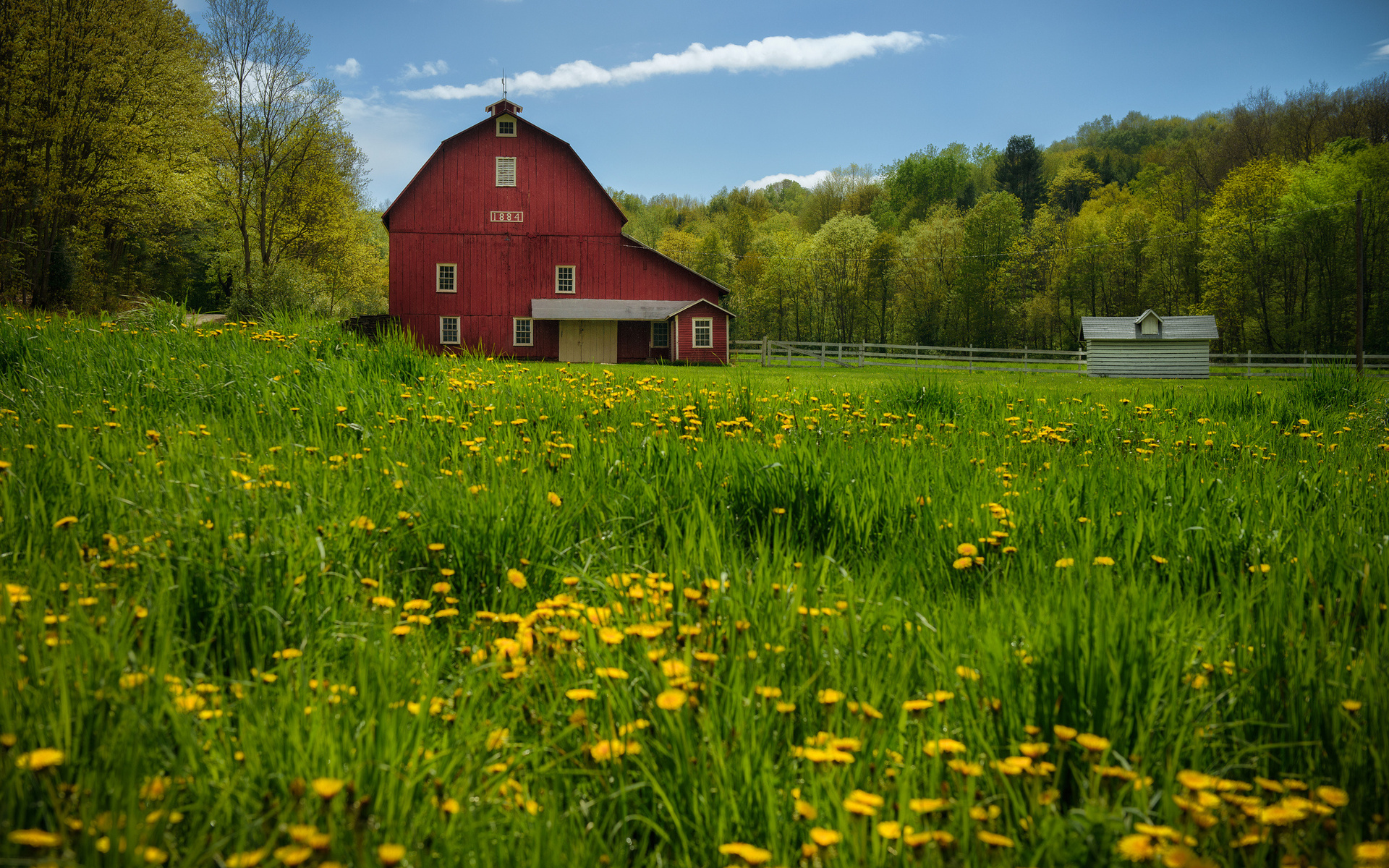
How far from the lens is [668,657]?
2008 millimetres

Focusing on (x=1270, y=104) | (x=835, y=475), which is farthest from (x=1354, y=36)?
(x=835, y=475)

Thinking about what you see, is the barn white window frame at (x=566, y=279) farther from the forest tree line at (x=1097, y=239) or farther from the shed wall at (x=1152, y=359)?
the forest tree line at (x=1097, y=239)

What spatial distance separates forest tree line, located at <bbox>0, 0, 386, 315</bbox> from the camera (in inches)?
1018

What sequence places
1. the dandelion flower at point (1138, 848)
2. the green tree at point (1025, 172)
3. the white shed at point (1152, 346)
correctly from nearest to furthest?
the dandelion flower at point (1138, 848) < the white shed at point (1152, 346) < the green tree at point (1025, 172)

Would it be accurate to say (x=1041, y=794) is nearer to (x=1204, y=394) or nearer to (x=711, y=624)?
(x=711, y=624)

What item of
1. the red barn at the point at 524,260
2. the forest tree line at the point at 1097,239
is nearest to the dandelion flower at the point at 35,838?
the red barn at the point at 524,260

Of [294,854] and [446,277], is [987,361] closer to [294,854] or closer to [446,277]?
[446,277]

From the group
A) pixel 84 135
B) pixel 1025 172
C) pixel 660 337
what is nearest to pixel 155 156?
pixel 84 135

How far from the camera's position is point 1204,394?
8.73m

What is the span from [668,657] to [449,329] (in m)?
32.9

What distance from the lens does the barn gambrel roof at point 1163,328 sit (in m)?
32.2

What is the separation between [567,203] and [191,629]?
32.3 meters

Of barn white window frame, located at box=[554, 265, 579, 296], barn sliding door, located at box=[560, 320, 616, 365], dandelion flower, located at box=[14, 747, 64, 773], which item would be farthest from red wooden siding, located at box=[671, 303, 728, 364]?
dandelion flower, located at box=[14, 747, 64, 773]

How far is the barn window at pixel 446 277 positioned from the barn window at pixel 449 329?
1225 millimetres
